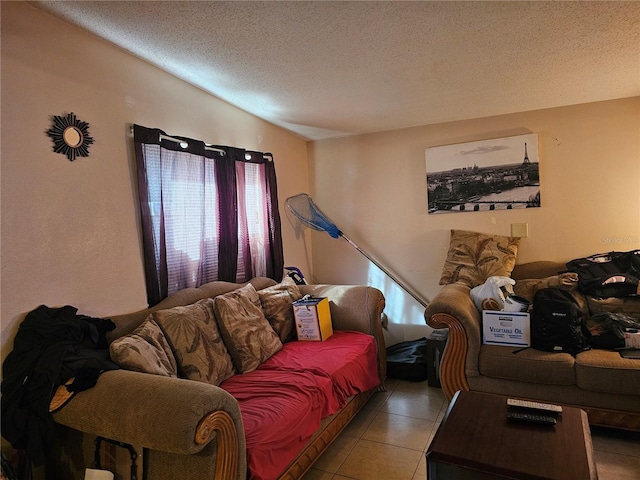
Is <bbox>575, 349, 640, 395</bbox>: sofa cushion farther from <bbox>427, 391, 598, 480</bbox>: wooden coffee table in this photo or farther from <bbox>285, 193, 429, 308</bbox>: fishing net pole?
<bbox>285, 193, 429, 308</bbox>: fishing net pole

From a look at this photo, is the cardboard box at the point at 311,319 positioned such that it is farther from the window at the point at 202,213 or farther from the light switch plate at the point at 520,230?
the light switch plate at the point at 520,230

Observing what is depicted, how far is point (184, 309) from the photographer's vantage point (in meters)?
2.14

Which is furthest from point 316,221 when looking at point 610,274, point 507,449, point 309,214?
point 507,449

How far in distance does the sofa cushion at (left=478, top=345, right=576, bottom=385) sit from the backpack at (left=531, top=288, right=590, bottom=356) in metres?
0.05

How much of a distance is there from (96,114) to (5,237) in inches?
29.4

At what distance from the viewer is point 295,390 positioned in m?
1.95

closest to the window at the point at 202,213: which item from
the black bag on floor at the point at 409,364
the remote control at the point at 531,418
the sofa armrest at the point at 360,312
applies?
the sofa armrest at the point at 360,312

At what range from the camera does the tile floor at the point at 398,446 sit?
6.59ft

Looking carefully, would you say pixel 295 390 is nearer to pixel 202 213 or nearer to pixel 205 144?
pixel 202 213

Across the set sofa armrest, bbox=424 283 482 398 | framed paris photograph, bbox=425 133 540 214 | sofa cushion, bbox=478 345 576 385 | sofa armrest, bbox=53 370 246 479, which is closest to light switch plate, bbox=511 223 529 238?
framed paris photograph, bbox=425 133 540 214

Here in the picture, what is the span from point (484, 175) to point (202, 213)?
2.41 metres

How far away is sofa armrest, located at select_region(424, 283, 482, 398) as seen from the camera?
246 cm

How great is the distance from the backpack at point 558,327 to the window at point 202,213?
195 centimetres

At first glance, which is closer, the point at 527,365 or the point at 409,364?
the point at 527,365
